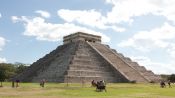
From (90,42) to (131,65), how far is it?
1278 centimetres

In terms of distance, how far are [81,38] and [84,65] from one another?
52.0 ft

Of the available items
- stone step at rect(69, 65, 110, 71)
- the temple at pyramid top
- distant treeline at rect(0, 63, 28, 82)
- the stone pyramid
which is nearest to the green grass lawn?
distant treeline at rect(0, 63, 28, 82)

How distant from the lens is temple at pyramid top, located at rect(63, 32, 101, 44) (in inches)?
3349

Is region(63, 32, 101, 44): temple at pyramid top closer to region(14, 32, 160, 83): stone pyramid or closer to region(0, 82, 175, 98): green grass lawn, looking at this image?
region(14, 32, 160, 83): stone pyramid

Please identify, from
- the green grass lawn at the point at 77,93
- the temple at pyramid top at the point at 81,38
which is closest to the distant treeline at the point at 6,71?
the green grass lawn at the point at 77,93

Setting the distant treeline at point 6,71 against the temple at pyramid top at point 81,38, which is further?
the temple at pyramid top at point 81,38

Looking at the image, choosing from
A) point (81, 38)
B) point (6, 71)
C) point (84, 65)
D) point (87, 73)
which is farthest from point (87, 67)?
point (6, 71)

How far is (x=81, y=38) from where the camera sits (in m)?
85.1

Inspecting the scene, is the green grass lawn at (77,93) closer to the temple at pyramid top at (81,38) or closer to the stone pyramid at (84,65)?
the stone pyramid at (84,65)

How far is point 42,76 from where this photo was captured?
73625mm

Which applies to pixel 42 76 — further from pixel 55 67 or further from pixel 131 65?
pixel 131 65

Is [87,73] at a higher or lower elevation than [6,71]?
lower

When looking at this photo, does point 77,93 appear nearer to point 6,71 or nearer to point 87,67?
point 6,71

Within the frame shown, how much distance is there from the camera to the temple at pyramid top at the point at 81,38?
279 feet
